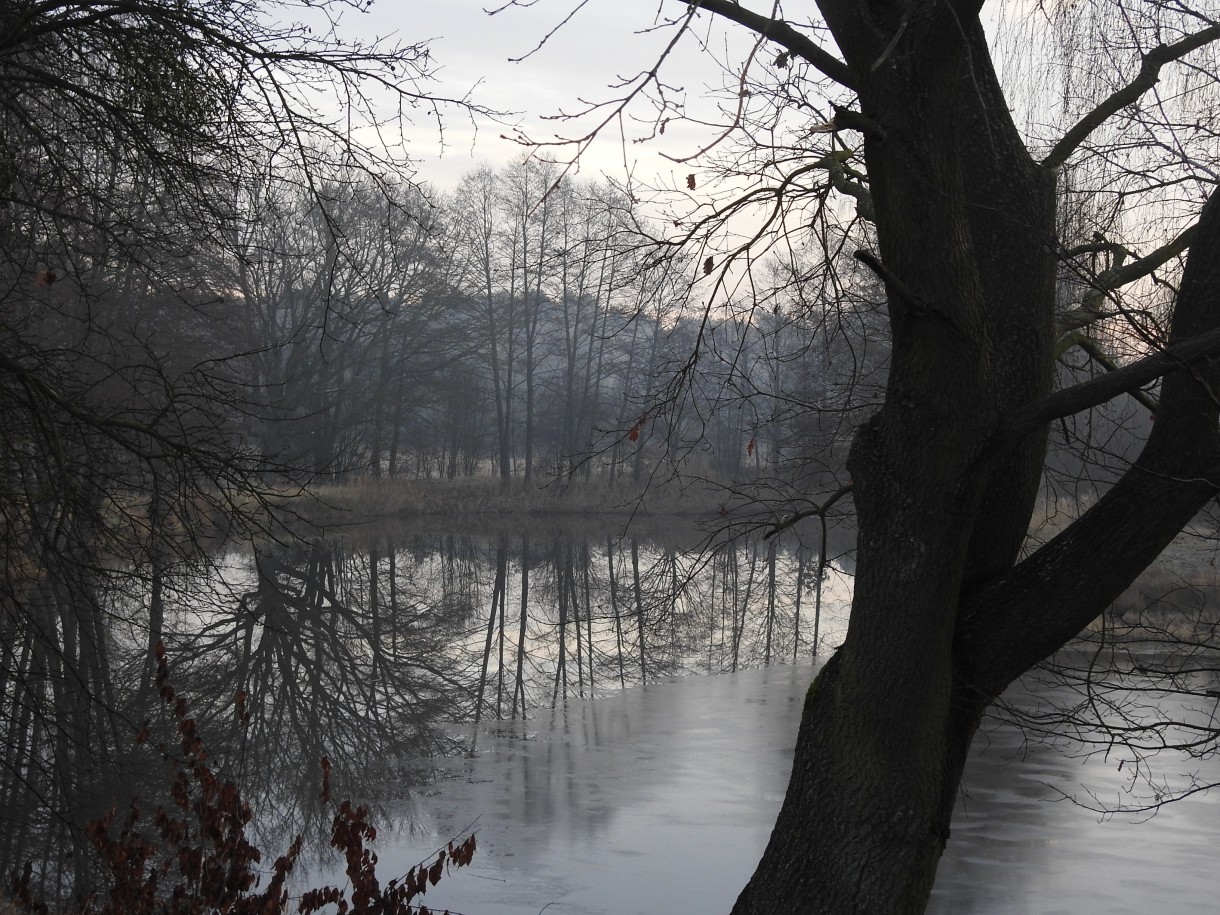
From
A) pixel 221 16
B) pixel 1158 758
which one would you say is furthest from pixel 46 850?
pixel 1158 758

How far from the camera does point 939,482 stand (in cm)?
436

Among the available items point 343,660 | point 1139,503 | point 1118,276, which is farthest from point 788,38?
point 343,660

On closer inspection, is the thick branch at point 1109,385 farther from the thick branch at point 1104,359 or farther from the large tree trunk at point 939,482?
the thick branch at point 1104,359

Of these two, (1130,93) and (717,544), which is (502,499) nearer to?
(717,544)

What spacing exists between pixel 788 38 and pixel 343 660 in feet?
41.6

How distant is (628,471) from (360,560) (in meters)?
23.8

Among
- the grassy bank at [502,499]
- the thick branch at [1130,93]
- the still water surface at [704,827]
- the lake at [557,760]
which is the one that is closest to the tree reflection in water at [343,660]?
the lake at [557,760]

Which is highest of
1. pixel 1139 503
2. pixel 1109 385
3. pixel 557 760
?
pixel 1109 385

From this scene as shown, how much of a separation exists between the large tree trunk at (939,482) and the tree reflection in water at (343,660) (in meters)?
0.94

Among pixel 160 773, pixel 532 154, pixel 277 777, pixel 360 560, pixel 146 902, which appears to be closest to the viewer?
pixel 146 902

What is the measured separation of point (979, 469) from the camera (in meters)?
4.36

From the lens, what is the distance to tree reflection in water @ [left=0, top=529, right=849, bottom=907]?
8.23m

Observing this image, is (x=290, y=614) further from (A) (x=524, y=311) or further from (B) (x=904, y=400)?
(A) (x=524, y=311)

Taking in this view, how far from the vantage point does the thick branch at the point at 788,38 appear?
13.5ft
